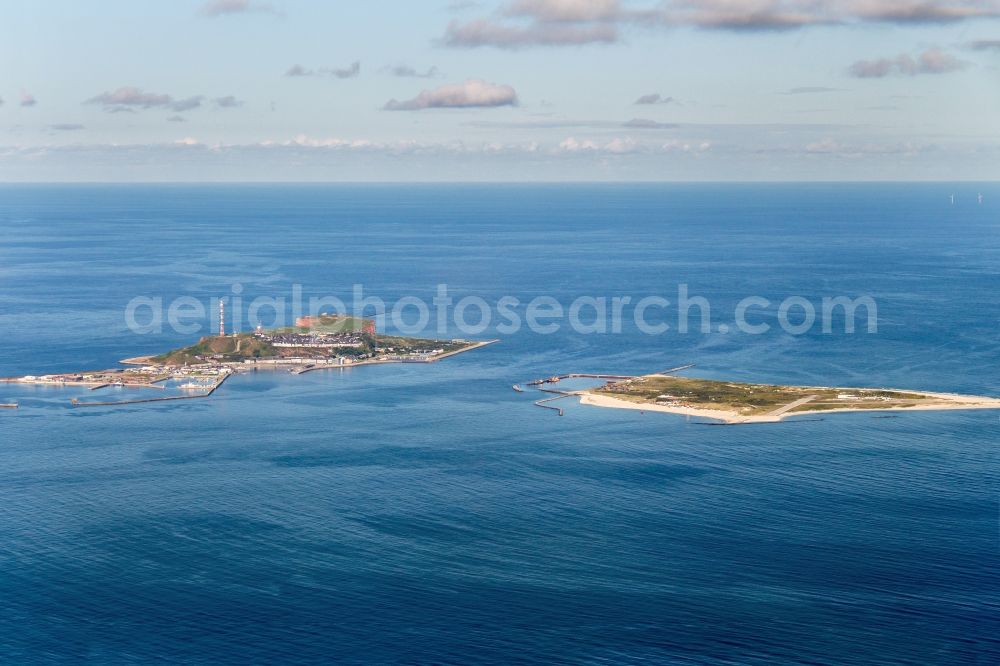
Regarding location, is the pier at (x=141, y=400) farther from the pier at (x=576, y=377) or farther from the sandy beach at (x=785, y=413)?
the sandy beach at (x=785, y=413)

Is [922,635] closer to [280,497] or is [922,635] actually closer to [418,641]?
[418,641]

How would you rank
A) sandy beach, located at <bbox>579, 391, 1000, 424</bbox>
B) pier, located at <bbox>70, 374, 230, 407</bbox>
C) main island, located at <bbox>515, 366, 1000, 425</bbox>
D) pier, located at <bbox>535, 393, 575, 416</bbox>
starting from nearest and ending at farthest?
sandy beach, located at <bbox>579, 391, 1000, 424</bbox>, main island, located at <bbox>515, 366, 1000, 425</bbox>, pier, located at <bbox>535, 393, 575, 416</bbox>, pier, located at <bbox>70, 374, 230, 407</bbox>

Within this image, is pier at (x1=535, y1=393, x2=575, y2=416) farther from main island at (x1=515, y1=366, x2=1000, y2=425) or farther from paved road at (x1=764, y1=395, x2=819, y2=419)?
paved road at (x1=764, y1=395, x2=819, y2=419)

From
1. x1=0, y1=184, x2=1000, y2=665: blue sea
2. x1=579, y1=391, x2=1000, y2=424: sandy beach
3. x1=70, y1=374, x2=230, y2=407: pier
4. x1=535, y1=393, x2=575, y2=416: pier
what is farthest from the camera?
x1=70, y1=374, x2=230, y2=407: pier

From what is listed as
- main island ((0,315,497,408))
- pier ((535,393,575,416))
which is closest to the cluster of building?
main island ((0,315,497,408))

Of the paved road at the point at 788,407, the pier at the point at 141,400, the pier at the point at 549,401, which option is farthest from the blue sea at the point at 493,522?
the paved road at the point at 788,407

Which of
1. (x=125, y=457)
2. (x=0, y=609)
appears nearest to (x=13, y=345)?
(x=125, y=457)

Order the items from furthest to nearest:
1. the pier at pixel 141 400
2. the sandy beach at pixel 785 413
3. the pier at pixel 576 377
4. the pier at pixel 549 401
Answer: the pier at pixel 576 377 → the pier at pixel 141 400 → the pier at pixel 549 401 → the sandy beach at pixel 785 413
